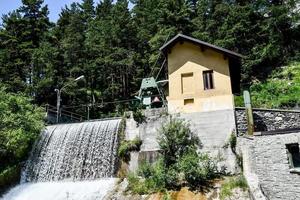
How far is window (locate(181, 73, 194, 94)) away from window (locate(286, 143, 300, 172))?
6.97 metres

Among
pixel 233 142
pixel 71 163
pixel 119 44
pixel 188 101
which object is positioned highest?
pixel 119 44

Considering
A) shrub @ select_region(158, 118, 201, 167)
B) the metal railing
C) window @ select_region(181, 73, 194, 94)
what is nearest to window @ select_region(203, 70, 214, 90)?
window @ select_region(181, 73, 194, 94)

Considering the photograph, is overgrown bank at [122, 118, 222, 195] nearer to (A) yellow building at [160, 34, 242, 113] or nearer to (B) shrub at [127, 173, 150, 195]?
(B) shrub at [127, 173, 150, 195]

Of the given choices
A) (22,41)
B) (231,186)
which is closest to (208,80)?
(231,186)

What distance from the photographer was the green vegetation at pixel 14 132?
2203 centimetres

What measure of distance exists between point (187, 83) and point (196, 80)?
24.1 inches

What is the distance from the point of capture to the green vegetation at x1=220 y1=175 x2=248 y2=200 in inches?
598

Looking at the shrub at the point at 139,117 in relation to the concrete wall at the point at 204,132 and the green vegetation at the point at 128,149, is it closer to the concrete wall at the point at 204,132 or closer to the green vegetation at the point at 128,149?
the concrete wall at the point at 204,132

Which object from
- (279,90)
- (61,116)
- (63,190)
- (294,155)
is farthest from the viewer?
(61,116)

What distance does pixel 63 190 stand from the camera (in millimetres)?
19266

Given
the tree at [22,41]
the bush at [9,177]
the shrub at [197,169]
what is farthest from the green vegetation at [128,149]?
the tree at [22,41]

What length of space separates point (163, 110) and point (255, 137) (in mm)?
6253

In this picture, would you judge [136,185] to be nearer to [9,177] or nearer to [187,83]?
[187,83]

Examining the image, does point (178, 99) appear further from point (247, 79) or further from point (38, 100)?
point (38, 100)
